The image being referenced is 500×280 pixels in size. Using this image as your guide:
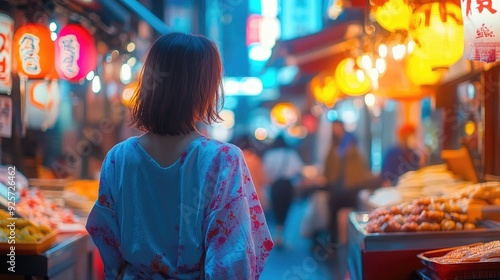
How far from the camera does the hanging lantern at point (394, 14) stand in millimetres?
6820

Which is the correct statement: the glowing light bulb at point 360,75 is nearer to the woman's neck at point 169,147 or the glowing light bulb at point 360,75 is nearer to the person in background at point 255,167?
the person in background at point 255,167

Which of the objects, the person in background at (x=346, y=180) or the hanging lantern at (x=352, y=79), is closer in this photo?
the hanging lantern at (x=352, y=79)

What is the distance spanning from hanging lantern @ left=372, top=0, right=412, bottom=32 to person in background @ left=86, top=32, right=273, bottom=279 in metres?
3.91

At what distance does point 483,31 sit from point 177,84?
2356 mm

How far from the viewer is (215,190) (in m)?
3.15

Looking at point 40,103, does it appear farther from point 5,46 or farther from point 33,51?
point 5,46

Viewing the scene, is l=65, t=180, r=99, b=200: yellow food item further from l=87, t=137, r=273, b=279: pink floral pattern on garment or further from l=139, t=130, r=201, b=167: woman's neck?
l=139, t=130, r=201, b=167: woman's neck

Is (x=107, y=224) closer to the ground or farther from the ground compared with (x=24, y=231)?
farther from the ground

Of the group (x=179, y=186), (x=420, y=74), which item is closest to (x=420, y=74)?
(x=420, y=74)

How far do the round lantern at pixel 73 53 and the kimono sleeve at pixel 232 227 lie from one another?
5.25m

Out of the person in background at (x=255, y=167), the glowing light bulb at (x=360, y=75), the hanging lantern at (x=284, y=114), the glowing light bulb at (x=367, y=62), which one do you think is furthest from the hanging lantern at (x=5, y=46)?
the hanging lantern at (x=284, y=114)

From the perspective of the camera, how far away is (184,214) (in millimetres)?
3168

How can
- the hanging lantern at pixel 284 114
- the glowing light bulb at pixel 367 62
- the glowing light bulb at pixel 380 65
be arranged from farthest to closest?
the hanging lantern at pixel 284 114 < the glowing light bulb at pixel 367 62 < the glowing light bulb at pixel 380 65

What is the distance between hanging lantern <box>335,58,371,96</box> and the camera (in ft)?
40.7
